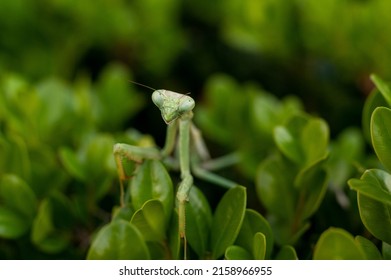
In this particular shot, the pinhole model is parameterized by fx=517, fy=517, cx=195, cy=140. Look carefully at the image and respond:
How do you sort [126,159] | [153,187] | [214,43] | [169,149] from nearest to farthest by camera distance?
[153,187]
[126,159]
[169,149]
[214,43]

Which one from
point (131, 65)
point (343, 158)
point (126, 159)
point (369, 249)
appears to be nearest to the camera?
point (369, 249)

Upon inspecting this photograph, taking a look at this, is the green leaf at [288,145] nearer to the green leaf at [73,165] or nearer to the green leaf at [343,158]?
the green leaf at [343,158]

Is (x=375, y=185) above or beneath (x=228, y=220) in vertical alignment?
above

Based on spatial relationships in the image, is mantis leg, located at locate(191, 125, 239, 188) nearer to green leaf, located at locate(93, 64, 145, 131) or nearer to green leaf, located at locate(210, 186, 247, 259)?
green leaf, located at locate(93, 64, 145, 131)

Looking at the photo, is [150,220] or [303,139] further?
[303,139]

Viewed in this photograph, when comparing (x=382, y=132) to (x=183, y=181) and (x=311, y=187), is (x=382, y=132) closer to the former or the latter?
(x=311, y=187)

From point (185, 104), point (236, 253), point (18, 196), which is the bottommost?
point (18, 196)

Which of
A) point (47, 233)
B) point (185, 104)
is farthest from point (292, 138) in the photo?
point (47, 233)
